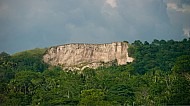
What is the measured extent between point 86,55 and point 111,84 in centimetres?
3781

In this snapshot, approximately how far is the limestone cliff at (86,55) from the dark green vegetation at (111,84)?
2.72 m

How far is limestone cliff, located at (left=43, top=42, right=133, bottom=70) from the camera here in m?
93.6

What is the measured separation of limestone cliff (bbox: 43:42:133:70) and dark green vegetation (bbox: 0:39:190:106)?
Result: 8.92ft

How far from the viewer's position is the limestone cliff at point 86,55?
93625 mm

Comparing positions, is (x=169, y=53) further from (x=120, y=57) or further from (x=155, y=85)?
(x=155, y=85)

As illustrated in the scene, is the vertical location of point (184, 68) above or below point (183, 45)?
below

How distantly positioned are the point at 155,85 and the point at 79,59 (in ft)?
149

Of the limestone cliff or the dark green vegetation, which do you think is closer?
the dark green vegetation

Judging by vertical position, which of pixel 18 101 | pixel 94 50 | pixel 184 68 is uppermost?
pixel 94 50

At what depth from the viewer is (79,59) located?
96.1 m

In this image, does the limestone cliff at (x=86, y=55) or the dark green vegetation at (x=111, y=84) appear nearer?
the dark green vegetation at (x=111, y=84)

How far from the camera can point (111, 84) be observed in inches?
2314

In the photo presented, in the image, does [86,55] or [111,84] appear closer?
[111,84]

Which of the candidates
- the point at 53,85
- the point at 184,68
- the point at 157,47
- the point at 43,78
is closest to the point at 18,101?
the point at 53,85
